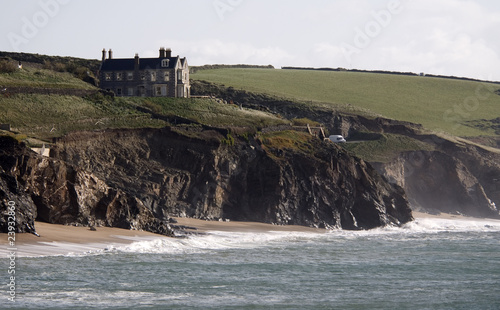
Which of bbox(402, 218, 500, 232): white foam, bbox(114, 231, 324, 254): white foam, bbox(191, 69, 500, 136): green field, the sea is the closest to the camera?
the sea

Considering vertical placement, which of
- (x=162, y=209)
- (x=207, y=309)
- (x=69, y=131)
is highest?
(x=69, y=131)

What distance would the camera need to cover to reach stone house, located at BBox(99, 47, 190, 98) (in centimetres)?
10338

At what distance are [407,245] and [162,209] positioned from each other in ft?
64.6

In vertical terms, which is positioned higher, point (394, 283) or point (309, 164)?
point (309, 164)

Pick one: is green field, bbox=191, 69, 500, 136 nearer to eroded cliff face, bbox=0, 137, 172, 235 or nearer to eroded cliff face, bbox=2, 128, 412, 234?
eroded cliff face, bbox=2, 128, 412, 234

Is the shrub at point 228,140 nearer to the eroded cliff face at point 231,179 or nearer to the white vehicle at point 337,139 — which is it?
A: the eroded cliff face at point 231,179

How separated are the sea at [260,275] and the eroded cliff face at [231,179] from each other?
24.8 feet

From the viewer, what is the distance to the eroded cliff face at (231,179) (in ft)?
242

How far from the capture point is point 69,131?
75312mm

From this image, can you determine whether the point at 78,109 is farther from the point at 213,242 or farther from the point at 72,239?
the point at 72,239

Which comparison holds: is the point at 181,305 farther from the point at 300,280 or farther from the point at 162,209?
→ the point at 162,209

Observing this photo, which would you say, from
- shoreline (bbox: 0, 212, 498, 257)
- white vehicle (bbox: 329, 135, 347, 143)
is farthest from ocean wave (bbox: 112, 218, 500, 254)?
white vehicle (bbox: 329, 135, 347, 143)

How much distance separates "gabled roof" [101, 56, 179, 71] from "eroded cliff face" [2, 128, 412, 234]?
67.6 ft

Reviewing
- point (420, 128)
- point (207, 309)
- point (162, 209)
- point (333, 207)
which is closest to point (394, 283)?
point (207, 309)
